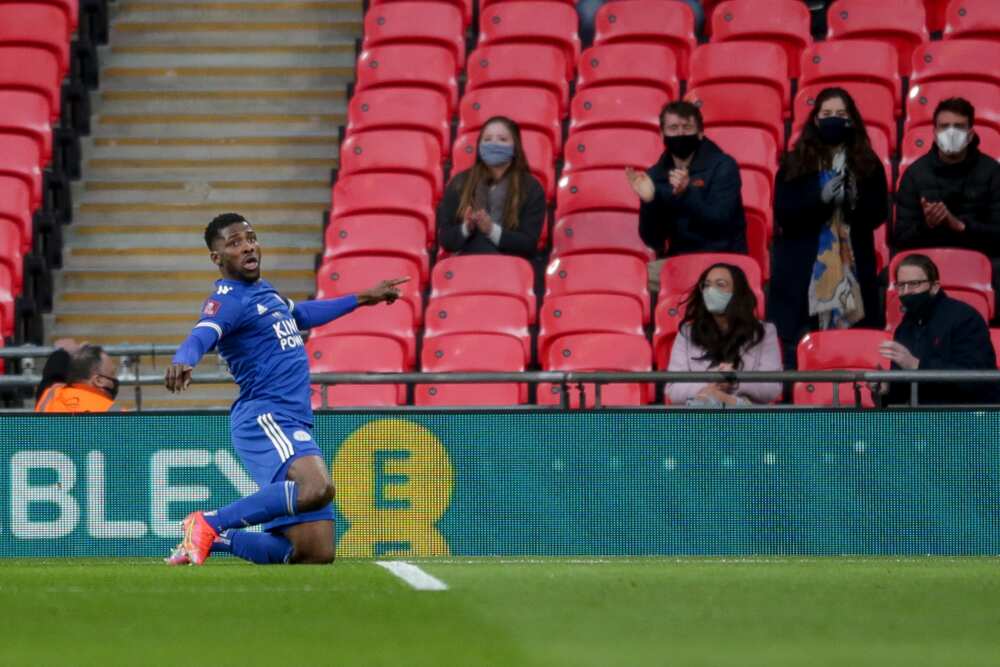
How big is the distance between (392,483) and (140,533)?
131 cm

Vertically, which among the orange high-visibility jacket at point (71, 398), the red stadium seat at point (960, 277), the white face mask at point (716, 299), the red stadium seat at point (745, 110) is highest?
the red stadium seat at point (745, 110)

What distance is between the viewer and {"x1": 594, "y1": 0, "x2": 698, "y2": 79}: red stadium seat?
1339cm

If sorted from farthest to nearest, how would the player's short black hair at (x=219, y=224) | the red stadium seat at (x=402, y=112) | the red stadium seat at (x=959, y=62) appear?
1. the red stadium seat at (x=402, y=112)
2. the red stadium seat at (x=959, y=62)
3. the player's short black hair at (x=219, y=224)

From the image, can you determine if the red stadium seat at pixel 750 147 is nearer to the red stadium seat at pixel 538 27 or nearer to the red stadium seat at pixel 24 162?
the red stadium seat at pixel 538 27

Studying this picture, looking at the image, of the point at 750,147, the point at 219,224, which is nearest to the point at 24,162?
the point at 750,147

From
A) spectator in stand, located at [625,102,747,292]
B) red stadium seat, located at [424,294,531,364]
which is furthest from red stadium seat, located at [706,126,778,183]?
red stadium seat, located at [424,294,531,364]

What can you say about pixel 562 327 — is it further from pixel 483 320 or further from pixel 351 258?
pixel 351 258

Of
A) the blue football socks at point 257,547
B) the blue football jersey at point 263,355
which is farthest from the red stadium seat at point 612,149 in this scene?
the blue football socks at point 257,547

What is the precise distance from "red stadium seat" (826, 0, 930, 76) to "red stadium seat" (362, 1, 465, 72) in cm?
268

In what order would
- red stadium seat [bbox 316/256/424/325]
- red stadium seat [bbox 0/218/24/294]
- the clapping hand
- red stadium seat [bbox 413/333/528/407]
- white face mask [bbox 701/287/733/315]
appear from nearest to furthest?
white face mask [bbox 701/287/733/315], red stadium seat [bbox 413/333/528/407], the clapping hand, red stadium seat [bbox 316/256/424/325], red stadium seat [bbox 0/218/24/294]

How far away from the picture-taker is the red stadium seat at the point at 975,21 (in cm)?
1305

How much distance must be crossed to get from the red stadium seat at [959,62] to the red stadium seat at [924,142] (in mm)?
544

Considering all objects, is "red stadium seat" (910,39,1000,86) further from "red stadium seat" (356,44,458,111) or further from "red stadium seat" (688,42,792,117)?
"red stadium seat" (356,44,458,111)

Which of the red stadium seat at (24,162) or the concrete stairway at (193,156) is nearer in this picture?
the red stadium seat at (24,162)
